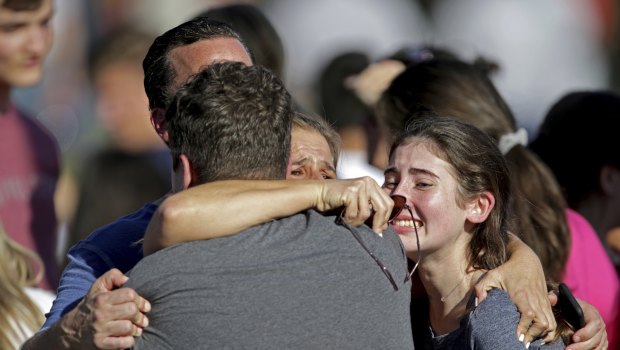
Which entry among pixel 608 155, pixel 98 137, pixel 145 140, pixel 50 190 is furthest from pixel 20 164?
pixel 98 137

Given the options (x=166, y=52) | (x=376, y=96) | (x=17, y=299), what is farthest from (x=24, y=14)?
(x=166, y=52)

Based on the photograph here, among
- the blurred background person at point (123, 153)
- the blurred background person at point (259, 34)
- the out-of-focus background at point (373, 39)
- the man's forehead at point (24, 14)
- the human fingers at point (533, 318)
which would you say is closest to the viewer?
the human fingers at point (533, 318)

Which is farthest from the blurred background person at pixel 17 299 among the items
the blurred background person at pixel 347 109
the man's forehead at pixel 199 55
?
the blurred background person at pixel 347 109

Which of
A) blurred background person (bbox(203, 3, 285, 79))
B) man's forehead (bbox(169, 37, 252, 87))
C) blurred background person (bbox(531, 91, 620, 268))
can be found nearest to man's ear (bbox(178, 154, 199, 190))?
man's forehead (bbox(169, 37, 252, 87))

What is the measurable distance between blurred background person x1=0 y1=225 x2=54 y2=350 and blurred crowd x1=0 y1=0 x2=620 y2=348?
3 cm

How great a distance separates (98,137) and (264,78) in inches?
279

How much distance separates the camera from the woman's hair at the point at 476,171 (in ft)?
10.1

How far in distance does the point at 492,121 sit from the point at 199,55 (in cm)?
125

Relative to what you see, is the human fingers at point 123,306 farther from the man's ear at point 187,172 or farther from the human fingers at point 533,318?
the human fingers at point 533,318

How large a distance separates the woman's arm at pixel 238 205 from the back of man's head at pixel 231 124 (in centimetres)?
4

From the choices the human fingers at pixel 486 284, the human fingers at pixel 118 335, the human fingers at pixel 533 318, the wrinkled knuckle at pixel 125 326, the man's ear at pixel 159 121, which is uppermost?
the man's ear at pixel 159 121

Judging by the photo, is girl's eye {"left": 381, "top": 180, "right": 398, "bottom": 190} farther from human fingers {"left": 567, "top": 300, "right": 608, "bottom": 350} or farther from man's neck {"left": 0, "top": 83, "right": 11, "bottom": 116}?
man's neck {"left": 0, "top": 83, "right": 11, "bottom": 116}

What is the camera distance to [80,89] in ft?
30.6

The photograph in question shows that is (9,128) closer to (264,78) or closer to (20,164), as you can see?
(20,164)
